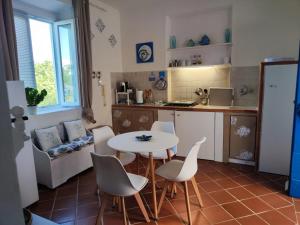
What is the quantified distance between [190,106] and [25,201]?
2.58m

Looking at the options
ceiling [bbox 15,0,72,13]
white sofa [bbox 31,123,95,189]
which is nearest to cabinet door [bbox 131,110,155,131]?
white sofa [bbox 31,123,95,189]

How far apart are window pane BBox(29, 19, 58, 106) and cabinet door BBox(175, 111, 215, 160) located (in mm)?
2087

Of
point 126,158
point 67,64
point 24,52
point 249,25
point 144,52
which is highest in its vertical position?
point 249,25

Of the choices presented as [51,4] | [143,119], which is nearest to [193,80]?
[143,119]

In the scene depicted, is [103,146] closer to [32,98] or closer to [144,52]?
[32,98]

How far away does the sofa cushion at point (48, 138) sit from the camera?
108 inches

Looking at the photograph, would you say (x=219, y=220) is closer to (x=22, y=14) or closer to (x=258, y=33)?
(x=258, y=33)

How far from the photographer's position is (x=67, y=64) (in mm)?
3529

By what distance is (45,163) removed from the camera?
2604 millimetres

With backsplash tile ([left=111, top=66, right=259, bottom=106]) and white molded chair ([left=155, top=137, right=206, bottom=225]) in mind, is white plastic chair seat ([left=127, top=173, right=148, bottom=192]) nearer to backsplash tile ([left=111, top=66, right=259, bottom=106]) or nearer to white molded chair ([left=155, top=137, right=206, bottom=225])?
white molded chair ([left=155, top=137, right=206, bottom=225])

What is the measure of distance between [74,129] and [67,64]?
1114 mm

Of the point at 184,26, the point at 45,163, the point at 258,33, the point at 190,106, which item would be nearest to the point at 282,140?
the point at 190,106

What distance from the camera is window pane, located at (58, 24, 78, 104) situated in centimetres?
346

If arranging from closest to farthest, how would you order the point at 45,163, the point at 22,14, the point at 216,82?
the point at 45,163 < the point at 22,14 < the point at 216,82
